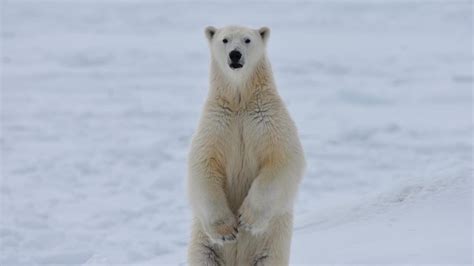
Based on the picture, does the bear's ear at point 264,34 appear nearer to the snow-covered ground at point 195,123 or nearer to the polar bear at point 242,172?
the polar bear at point 242,172

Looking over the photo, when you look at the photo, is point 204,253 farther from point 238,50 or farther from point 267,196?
point 238,50

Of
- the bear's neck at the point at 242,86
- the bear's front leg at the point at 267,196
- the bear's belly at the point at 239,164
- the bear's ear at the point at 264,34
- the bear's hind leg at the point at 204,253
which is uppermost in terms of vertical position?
the bear's ear at the point at 264,34

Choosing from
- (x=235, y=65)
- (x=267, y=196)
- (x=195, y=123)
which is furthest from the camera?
(x=195, y=123)

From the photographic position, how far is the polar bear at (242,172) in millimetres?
3258

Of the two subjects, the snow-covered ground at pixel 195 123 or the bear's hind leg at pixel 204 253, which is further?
the snow-covered ground at pixel 195 123

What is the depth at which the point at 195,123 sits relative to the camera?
961 cm

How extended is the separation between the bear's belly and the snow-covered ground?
2.83 ft

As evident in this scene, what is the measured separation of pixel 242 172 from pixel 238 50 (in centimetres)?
51

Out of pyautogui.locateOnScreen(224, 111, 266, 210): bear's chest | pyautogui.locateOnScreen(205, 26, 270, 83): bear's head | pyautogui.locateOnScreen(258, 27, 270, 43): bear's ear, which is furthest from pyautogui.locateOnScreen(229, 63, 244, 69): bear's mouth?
pyautogui.locateOnScreen(258, 27, 270, 43): bear's ear

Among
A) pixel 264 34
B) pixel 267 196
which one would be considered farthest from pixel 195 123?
pixel 267 196

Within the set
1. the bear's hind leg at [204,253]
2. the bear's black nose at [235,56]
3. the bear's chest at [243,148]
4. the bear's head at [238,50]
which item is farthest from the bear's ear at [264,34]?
the bear's hind leg at [204,253]

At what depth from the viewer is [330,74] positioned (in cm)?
1221

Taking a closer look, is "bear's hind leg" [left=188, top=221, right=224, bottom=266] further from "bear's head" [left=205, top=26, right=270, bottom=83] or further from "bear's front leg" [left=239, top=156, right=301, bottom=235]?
"bear's head" [left=205, top=26, right=270, bottom=83]

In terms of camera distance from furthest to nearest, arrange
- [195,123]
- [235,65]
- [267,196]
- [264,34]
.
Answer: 1. [195,123]
2. [264,34]
3. [235,65]
4. [267,196]
